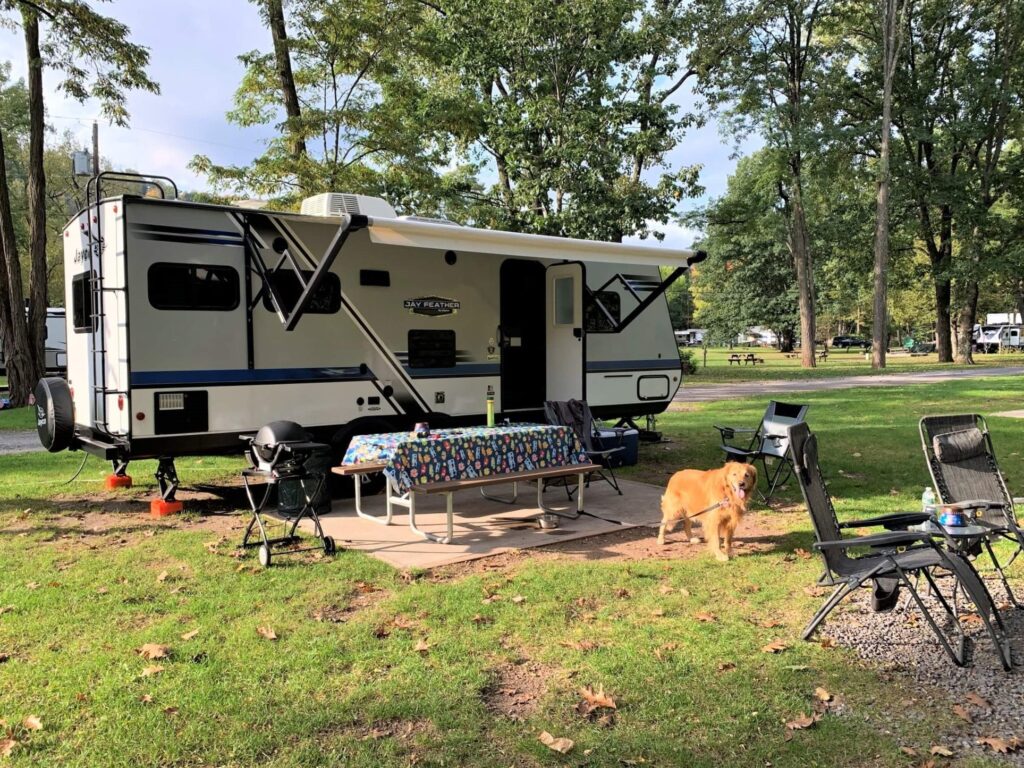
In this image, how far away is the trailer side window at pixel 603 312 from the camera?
30.9ft

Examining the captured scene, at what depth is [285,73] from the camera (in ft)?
46.0

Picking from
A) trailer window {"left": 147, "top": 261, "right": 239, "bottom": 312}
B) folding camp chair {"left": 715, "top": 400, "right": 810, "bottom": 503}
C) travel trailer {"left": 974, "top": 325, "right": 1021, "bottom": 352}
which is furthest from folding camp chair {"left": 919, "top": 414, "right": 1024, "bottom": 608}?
travel trailer {"left": 974, "top": 325, "right": 1021, "bottom": 352}

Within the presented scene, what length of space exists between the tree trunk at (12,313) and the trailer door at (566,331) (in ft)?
38.6

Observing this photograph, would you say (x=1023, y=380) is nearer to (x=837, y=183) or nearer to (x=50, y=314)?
(x=837, y=183)

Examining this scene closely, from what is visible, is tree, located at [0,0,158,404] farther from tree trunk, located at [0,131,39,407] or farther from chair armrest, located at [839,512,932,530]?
chair armrest, located at [839,512,932,530]

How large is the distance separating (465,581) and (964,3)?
3359 centimetres

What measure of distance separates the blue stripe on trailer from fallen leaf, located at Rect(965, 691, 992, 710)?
5.74 metres

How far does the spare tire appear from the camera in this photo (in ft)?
23.2

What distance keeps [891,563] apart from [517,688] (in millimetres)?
1894

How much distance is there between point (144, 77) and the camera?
46.5 ft

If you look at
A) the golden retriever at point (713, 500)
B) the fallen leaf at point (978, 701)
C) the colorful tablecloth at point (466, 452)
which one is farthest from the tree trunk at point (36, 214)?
the fallen leaf at point (978, 701)

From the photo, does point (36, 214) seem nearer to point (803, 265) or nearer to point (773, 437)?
point (773, 437)

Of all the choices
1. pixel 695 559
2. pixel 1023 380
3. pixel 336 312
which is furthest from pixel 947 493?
pixel 1023 380

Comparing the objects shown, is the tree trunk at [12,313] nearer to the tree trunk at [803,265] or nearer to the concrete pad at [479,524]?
the concrete pad at [479,524]
